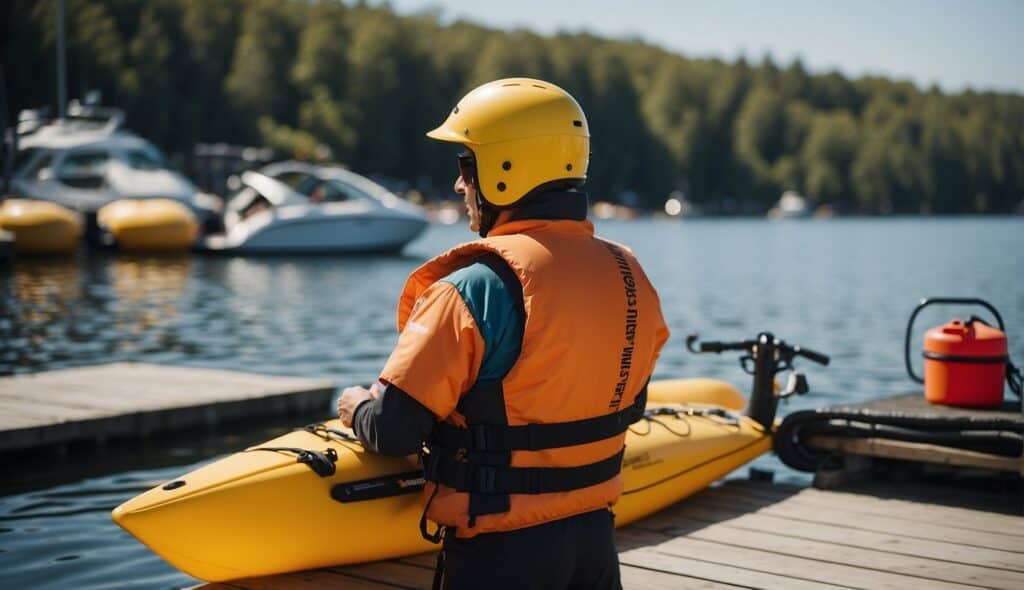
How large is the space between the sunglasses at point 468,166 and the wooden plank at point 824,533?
285cm

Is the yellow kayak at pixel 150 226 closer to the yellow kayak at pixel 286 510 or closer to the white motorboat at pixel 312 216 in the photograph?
the white motorboat at pixel 312 216

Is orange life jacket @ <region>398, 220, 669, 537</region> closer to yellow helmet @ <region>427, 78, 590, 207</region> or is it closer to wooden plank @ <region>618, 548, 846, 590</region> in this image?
yellow helmet @ <region>427, 78, 590, 207</region>

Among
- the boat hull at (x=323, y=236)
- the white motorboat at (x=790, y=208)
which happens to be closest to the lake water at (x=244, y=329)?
the boat hull at (x=323, y=236)

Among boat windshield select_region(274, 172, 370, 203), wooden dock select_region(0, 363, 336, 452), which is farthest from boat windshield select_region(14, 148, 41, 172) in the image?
wooden dock select_region(0, 363, 336, 452)

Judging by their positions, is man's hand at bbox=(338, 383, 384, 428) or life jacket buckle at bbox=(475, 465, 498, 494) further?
man's hand at bbox=(338, 383, 384, 428)

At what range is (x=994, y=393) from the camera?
695cm

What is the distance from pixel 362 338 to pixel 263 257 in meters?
16.8

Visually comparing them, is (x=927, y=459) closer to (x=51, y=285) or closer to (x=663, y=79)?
(x=51, y=285)

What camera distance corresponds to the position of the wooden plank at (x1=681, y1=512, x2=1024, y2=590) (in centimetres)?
483

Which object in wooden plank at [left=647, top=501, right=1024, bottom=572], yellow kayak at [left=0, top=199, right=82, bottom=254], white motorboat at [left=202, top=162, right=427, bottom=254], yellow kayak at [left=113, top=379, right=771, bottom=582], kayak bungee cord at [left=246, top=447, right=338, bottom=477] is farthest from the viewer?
white motorboat at [left=202, top=162, right=427, bottom=254]

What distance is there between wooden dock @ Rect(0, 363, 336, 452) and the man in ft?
18.5

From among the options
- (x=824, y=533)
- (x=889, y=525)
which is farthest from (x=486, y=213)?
(x=889, y=525)

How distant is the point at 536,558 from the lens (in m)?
3.11

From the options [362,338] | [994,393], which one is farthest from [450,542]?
[362,338]
